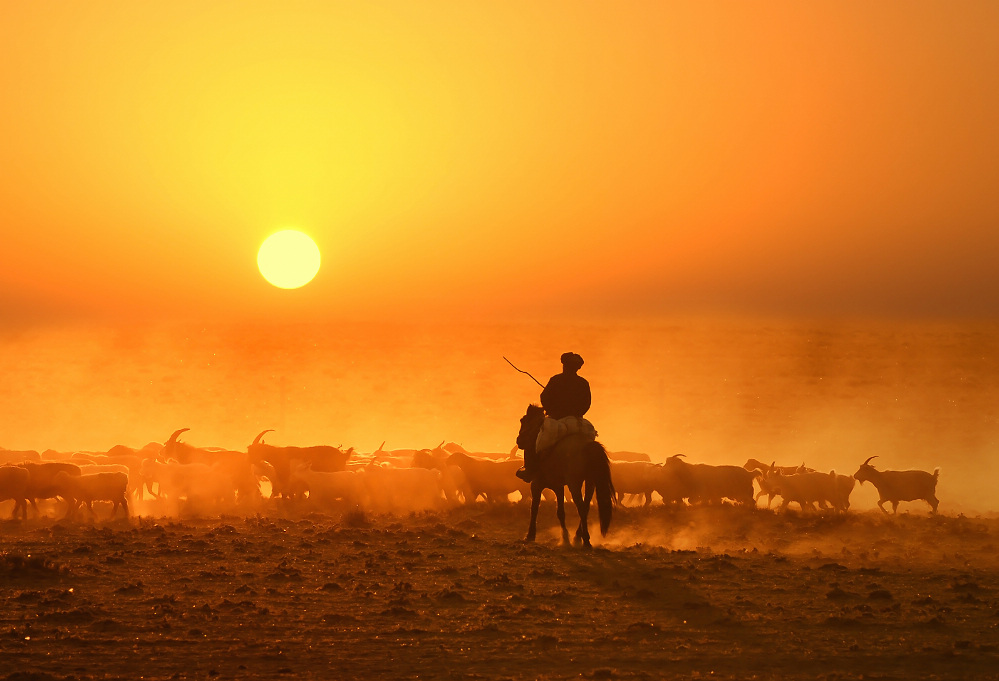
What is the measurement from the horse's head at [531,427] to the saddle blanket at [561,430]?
16.1 inches

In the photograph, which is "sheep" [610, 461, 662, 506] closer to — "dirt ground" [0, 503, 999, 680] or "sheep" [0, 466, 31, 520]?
"dirt ground" [0, 503, 999, 680]

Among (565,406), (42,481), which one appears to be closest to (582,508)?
(565,406)

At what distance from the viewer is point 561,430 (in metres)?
14.2

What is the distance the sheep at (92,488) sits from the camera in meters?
20.2

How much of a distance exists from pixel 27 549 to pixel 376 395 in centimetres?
6804

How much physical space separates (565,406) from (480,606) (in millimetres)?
4601

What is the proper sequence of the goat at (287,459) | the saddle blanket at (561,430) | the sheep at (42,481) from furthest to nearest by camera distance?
1. the goat at (287,459)
2. the sheep at (42,481)
3. the saddle blanket at (561,430)

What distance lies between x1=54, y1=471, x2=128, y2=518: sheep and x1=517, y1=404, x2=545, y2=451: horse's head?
9288 millimetres

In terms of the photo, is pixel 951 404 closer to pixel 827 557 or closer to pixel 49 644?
pixel 827 557

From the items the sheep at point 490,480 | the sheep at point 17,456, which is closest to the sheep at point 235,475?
the sheep at point 490,480

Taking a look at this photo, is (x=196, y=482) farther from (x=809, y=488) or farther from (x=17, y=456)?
(x=809, y=488)

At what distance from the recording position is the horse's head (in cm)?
1477

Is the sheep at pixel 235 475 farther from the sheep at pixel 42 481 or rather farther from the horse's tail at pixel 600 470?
the horse's tail at pixel 600 470

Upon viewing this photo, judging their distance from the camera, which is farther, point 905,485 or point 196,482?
point 905,485
